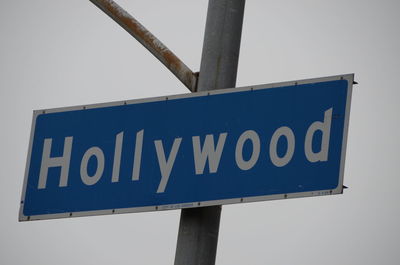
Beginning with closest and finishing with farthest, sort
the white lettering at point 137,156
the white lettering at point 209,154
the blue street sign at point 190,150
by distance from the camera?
the blue street sign at point 190,150, the white lettering at point 209,154, the white lettering at point 137,156

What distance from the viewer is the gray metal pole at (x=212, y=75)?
141 inches

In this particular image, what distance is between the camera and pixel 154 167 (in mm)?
3730

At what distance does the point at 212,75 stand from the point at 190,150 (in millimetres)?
322

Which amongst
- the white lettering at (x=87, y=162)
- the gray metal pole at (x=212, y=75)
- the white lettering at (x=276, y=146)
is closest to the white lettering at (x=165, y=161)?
the gray metal pole at (x=212, y=75)

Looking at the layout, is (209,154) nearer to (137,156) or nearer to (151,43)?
(137,156)

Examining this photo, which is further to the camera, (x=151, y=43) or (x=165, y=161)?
(x=151, y=43)

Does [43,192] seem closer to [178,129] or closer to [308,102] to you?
[178,129]

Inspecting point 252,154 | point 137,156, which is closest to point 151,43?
point 137,156

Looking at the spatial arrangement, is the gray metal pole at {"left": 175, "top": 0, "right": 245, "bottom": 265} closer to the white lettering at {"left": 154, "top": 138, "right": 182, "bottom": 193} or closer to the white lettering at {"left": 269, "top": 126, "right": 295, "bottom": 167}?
the white lettering at {"left": 154, "top": 138, "right": 182, "bottom": 193}

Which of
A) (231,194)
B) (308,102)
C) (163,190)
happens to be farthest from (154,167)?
(308,102)

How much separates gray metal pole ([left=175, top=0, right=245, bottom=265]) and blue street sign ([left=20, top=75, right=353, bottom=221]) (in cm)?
8

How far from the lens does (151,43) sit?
399cm

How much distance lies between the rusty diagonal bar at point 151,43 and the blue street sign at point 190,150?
101 mm

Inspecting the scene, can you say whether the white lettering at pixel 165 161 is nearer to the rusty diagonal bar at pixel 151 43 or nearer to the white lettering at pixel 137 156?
the white lettering at pixel 137 156
